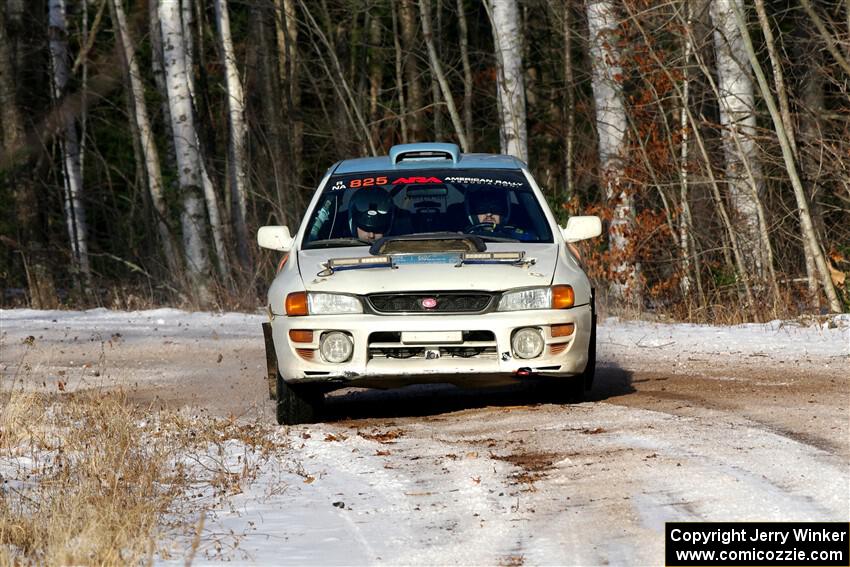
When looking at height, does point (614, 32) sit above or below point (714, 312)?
above

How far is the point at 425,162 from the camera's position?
1050 centimetres

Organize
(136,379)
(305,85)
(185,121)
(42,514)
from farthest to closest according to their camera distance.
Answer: (305,85)
(185,121)
(136,379)
(42,514)

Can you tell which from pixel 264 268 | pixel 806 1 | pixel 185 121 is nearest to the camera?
pixel 806 1

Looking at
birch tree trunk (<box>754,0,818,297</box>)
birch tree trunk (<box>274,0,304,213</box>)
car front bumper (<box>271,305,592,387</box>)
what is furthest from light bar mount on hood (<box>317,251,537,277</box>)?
birch tree trunk (<box>274,0,304,213</box>)

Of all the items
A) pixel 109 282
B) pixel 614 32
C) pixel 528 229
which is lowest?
pixel 109 282

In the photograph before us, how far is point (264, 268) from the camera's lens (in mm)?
21938

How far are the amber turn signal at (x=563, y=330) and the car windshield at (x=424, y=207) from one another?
95cm

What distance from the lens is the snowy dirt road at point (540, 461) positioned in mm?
5766

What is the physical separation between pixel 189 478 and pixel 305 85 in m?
33.6

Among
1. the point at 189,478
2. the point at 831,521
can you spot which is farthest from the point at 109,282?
the point at 831,521

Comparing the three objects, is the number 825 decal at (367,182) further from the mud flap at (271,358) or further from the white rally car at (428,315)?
the mud flap at (271,358)

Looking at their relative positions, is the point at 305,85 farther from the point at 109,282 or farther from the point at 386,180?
the point at 386,180

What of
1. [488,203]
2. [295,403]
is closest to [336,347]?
[295,403]

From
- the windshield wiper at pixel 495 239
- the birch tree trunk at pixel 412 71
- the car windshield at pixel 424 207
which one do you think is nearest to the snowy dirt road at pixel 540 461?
the windshield wiper at pixel 495 239
